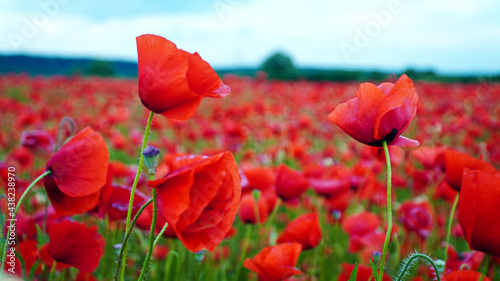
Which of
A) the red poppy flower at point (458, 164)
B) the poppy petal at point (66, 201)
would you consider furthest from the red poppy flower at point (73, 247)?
the red poppy flower at point (458, 164)

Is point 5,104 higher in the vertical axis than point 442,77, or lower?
lower

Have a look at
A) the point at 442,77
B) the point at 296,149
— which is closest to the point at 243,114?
the point at 296,149

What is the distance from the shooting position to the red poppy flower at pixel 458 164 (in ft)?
2.27

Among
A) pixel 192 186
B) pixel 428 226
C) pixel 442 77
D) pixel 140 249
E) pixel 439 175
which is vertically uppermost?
pixel 442 77

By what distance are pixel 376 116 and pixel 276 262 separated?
34 centimetres

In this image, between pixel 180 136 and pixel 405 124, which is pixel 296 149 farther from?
pixel 405 124

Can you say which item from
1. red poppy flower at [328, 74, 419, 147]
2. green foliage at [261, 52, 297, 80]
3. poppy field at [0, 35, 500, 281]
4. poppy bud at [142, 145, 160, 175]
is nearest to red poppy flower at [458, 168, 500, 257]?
poppy field at [0, 35, 500, 281]

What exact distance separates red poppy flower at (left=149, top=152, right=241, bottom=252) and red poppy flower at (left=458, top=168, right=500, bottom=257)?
13.4 inches

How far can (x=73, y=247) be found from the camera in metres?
0.68

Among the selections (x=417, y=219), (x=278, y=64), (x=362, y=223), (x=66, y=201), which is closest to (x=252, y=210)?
(x=362, y=223)

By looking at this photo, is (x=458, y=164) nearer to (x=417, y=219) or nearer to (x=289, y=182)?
(x=289, y=182)

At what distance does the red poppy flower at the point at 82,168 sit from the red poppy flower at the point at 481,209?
50 centimetres

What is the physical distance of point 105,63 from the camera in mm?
17906

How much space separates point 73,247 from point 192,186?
0.36 metres
